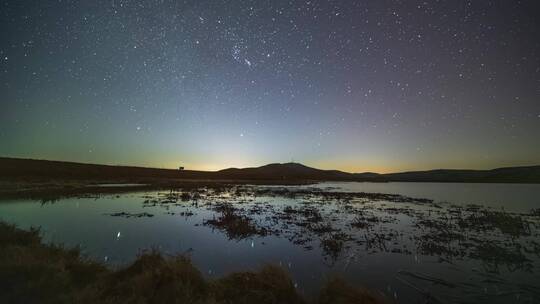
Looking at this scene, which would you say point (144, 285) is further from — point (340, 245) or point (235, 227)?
point (235, 227)

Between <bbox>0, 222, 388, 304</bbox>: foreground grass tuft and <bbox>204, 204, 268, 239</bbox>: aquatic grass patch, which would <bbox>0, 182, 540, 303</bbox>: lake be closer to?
<bbox>204, 204, 268, 239</bbox>: aquatic grass patch

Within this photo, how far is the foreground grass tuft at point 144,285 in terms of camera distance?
669 centimetres

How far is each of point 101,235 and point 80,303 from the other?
11.3m

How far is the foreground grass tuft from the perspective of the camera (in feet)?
22.0

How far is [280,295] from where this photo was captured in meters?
7.92

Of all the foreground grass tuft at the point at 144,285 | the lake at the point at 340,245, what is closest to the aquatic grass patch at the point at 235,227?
the lake at the point at 340,245

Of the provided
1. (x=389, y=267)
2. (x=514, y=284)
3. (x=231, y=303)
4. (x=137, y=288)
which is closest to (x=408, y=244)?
(x=389, y=267)

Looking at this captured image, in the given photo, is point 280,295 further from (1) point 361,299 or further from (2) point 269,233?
(2) point 269,233

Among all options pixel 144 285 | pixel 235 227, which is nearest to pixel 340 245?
pixel 235 227

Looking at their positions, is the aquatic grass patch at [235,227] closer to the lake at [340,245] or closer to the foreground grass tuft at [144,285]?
the lake at [340,245]

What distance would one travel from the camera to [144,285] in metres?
7.57

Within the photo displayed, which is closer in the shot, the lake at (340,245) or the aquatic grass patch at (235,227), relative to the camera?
the lake at (340,245)

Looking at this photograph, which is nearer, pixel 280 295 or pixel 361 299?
pixel 361 299

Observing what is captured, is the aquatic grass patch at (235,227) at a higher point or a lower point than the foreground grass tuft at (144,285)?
lower
